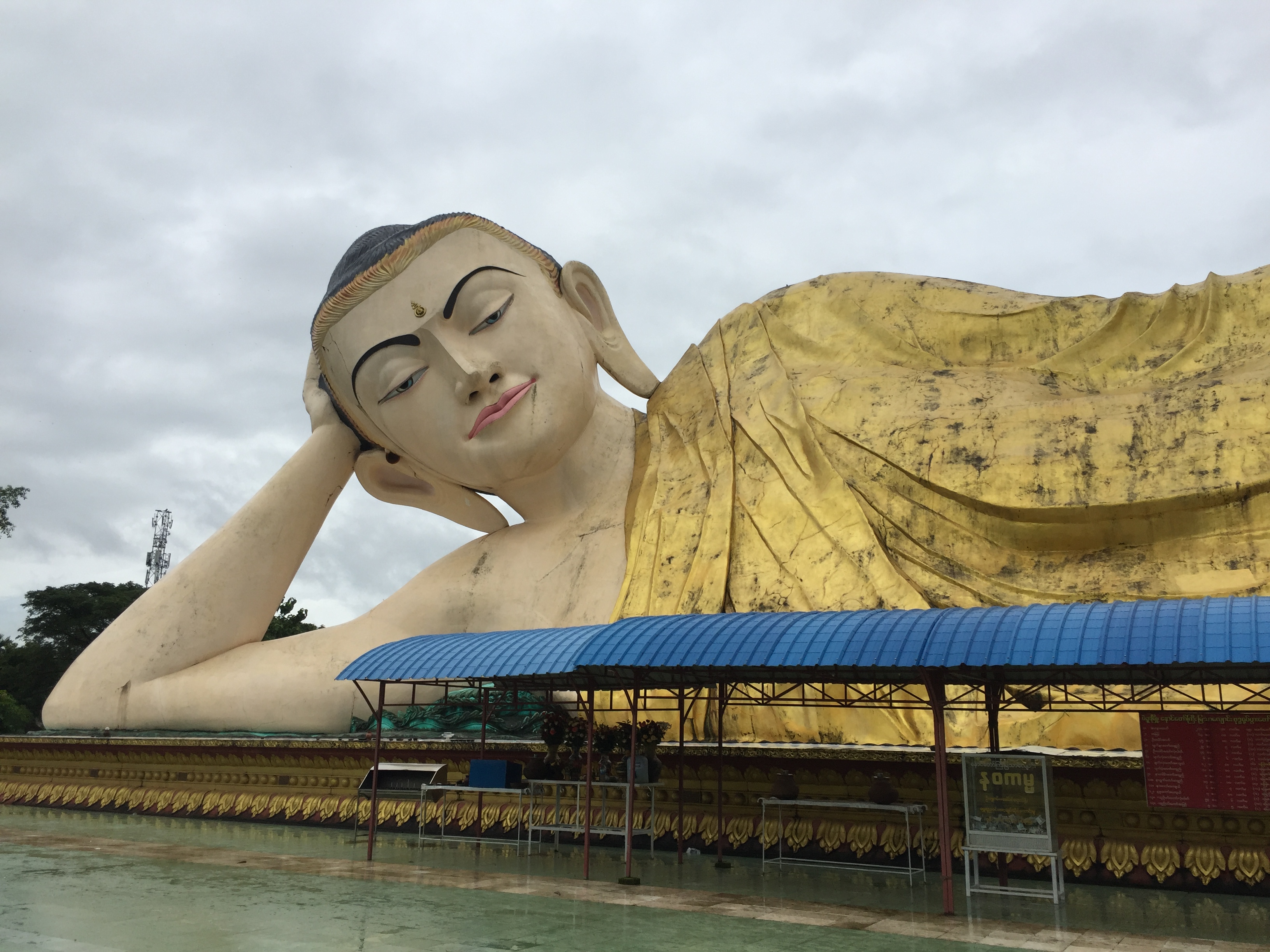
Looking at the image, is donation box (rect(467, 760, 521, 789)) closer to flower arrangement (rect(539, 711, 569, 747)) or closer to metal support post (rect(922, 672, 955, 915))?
flower arrangement (rect(539, 711, 569, 747))

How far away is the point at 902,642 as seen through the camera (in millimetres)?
5828

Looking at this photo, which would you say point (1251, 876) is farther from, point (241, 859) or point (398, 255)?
point (398, 255)

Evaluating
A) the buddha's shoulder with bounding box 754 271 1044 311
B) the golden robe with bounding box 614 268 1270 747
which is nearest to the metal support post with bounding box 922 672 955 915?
the golden robe with bounding box 614 268 1270 747

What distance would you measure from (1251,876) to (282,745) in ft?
25.9

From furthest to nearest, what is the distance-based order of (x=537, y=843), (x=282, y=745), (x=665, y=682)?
(x=282, y=745) → (x=537, y=843) → (x=665, y=682)

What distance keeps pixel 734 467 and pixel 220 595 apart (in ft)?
18.7

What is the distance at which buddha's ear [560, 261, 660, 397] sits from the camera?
1230 cm

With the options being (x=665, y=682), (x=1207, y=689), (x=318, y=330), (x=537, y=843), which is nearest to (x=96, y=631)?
(x=318, y=330)

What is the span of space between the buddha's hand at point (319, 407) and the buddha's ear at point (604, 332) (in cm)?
296

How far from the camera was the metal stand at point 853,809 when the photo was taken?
6906 millimetres

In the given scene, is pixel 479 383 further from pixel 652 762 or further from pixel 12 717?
pixel 12 717

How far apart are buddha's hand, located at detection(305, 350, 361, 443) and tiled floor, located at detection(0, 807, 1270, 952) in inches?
214

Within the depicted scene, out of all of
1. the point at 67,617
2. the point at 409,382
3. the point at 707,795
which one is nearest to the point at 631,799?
the point at 707,795

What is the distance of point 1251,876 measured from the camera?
20.7 feet
